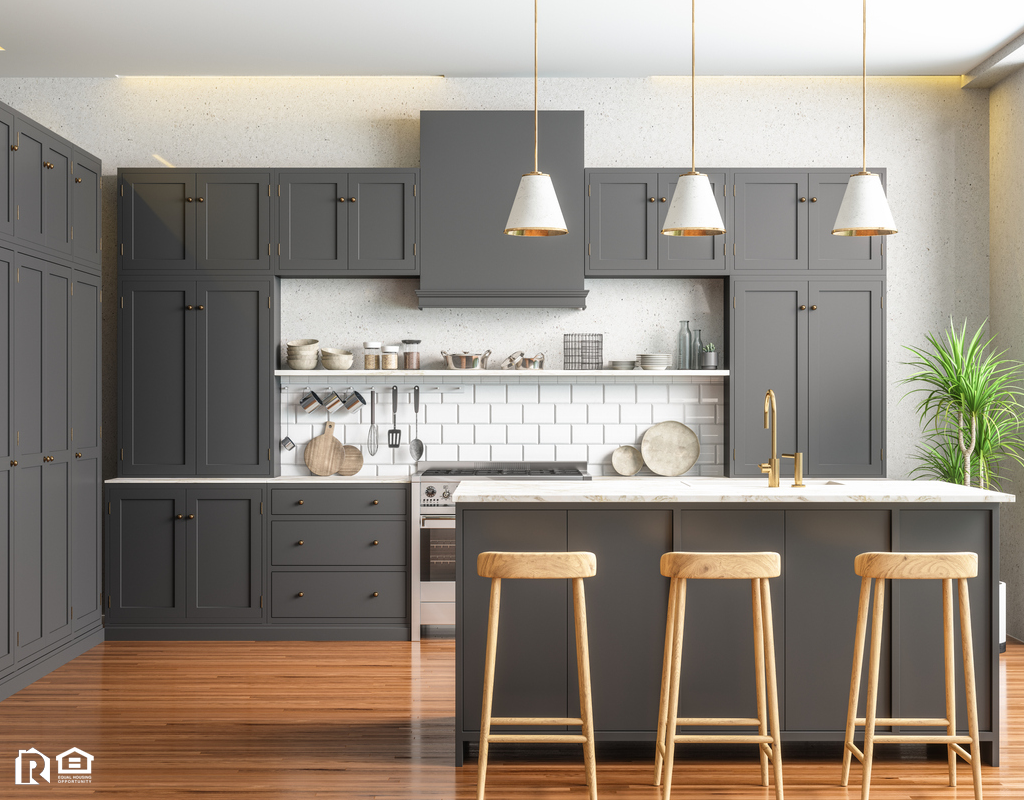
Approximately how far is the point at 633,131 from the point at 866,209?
2.57m

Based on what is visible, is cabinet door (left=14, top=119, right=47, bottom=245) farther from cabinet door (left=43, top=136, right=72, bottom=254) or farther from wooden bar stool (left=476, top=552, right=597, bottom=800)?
→ wooden bar stool (left=476, top=552, right=597, bottom=800)

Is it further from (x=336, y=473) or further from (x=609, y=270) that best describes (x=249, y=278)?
(x=609, y=270)

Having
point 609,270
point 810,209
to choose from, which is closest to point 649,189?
point 609,270

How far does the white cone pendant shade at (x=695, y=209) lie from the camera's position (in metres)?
3.01

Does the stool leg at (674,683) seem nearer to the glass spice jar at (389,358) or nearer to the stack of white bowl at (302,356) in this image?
the glass spice jar at (389,358)

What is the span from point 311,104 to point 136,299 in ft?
5.48

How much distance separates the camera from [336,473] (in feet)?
17.2

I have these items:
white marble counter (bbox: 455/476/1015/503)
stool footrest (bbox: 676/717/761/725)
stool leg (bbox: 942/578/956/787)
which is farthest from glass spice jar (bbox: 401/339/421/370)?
stool leg (bbox: 942/578/956/787)

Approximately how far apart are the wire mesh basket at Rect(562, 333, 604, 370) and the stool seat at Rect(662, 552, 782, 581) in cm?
256

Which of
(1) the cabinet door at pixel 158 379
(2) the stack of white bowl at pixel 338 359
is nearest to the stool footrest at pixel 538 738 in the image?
(2) the stack of white bowl at pixel 338 359

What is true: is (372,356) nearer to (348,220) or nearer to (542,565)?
(348,220)

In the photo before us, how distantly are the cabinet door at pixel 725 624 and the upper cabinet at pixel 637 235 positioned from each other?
7.27 ft

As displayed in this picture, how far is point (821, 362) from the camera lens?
4934 mm

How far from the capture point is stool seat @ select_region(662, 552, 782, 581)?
2676 mm
